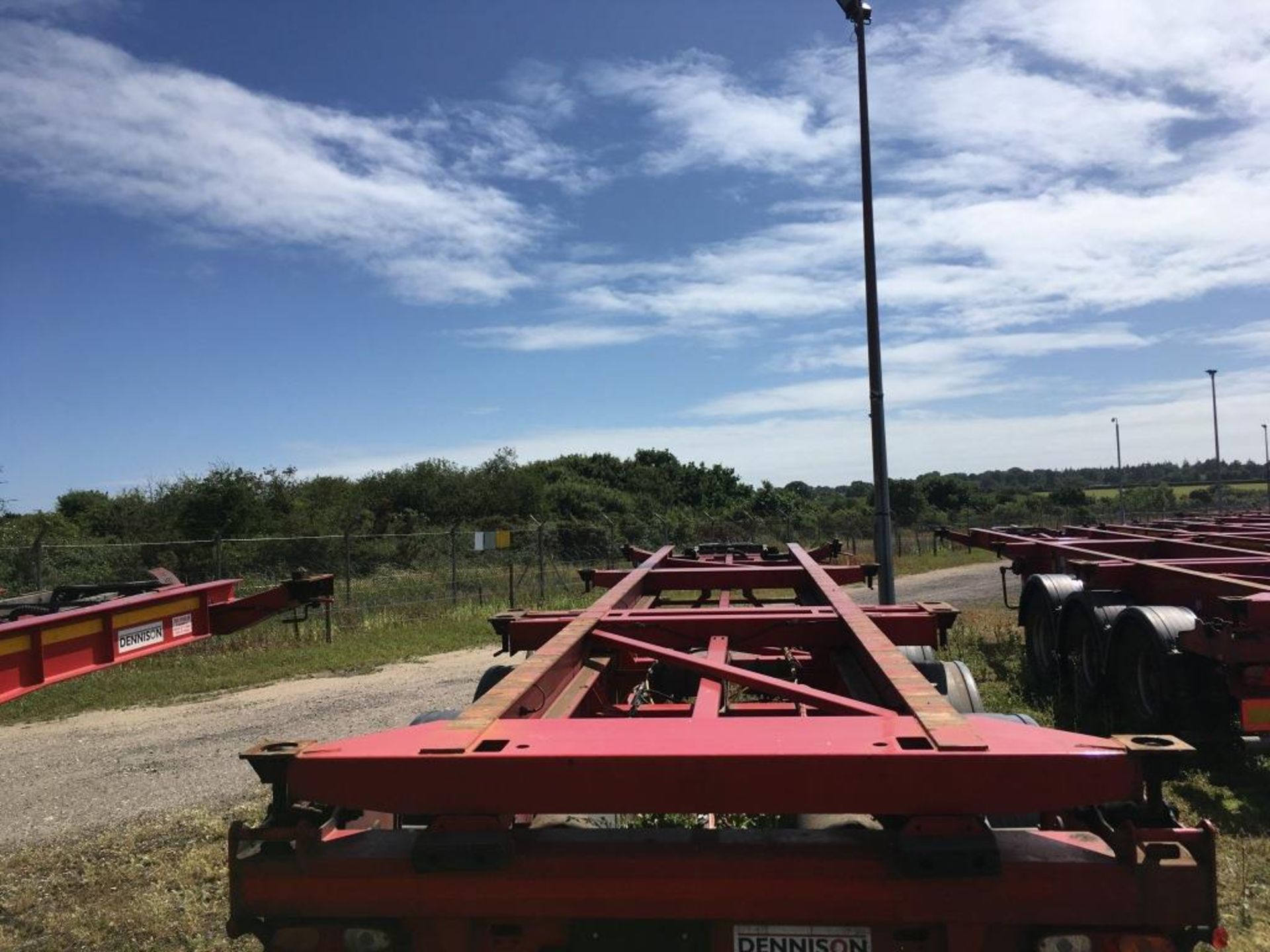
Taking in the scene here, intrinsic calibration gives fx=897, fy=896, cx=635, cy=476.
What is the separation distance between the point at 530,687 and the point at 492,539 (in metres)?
16.3

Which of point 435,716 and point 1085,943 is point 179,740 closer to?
point 435,716

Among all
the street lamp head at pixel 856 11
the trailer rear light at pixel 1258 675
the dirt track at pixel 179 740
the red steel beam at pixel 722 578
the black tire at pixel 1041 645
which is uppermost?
the street lamp head at pixel 856 11

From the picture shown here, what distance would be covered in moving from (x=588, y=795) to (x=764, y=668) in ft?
8.16

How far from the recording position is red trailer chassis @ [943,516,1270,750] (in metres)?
5.33

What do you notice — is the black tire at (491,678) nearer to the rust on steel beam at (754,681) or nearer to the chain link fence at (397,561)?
the rust on steel beam at (754,681)

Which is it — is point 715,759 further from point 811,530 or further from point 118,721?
point 811,530

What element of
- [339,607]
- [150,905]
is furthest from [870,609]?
[339,607]

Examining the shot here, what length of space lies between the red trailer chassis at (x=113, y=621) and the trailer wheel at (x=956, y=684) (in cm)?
381

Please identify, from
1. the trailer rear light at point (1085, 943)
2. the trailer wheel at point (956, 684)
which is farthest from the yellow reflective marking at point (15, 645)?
the trailer rear light at point (1085, 943)

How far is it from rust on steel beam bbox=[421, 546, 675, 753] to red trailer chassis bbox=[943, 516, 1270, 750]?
3.86 m

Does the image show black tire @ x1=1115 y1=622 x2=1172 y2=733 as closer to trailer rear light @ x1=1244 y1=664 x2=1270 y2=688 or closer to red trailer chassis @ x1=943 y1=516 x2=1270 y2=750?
red trailer chassis @ x1=943 y1=516 x2=1270 y2=750

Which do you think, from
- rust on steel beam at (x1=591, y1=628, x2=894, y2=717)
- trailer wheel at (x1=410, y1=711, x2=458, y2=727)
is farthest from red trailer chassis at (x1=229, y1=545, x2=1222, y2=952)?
trailer wheel at (x1=410, y1=711, x2=458, y2=727)

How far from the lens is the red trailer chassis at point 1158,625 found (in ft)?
17.5

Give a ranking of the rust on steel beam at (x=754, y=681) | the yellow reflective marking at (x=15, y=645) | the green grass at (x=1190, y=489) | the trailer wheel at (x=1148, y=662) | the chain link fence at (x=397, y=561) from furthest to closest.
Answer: the green grass at (x=1190, y=489) < the chain link fence at (x=397, y=561) < the trailer wheel at (x=1148, y=662) < the yellow reflective marking at (x=15, y=645) < the rust on steel beam at (x=754, y=681)
